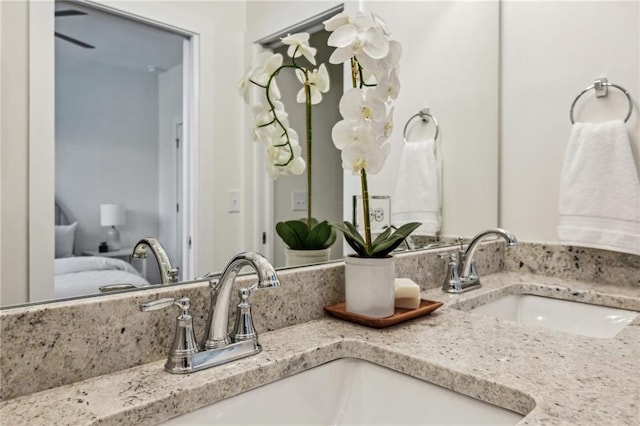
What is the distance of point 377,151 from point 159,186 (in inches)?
15.9

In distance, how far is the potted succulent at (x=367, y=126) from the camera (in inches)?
32.8

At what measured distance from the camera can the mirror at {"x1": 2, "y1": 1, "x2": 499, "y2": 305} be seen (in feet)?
2.61

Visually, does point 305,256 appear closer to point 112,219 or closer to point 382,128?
point 382,128

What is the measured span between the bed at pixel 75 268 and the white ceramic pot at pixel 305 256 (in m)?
0.35

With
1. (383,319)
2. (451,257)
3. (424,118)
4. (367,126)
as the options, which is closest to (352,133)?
(367,126)

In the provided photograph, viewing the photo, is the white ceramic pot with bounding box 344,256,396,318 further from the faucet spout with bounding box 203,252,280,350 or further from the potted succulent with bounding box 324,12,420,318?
the faucet spout with bounding box 203,252,280,350

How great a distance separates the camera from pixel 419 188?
4.77ft

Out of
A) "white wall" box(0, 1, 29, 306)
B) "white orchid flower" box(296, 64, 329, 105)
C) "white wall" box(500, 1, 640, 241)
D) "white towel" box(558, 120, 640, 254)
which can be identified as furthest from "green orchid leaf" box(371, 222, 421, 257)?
"white wall" box(500, 1, 640, 241)

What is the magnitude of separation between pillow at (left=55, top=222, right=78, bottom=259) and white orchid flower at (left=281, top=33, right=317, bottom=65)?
574 mm

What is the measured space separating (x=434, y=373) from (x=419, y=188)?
32.6 inches

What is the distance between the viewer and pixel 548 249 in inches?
59.5

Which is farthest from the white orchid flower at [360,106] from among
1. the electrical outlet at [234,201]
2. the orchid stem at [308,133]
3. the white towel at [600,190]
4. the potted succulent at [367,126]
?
the white towel at [600,190]

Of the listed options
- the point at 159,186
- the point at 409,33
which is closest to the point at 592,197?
the point at 409,33

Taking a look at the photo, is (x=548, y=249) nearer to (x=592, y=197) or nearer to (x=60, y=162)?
(x=592, y=197)
